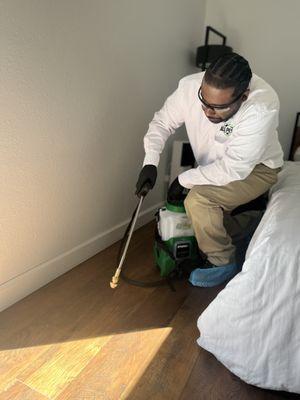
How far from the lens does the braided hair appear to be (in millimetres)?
1167

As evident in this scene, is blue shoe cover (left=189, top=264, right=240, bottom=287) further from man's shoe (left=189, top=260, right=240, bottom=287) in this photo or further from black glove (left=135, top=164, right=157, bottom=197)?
black glove (left=135, top=164, right=157, bottom=197)

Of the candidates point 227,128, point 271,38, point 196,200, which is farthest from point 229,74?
point 271,38

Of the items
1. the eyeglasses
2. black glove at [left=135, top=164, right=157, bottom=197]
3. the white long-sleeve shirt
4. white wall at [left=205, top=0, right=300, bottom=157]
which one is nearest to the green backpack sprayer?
black glove at [left=135, top=164, right=157, bottom=197]

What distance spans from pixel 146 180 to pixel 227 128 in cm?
41

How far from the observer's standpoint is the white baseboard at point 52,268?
125cm

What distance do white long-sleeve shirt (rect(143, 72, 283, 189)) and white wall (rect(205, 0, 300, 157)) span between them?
974 millimetres

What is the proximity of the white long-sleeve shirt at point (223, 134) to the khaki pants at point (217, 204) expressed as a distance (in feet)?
0.15

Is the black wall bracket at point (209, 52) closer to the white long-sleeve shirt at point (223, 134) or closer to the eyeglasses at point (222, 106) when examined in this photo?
the white long-sleeve shirt at point (223, 134)

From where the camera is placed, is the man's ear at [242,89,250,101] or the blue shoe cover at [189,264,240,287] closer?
the man's ear at [242,89,250,101]

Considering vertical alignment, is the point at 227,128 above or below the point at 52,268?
above

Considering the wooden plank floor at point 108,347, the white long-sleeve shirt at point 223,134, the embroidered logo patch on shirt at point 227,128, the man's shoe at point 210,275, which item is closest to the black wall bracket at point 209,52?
the white long-sleeve shirt at point 223,134

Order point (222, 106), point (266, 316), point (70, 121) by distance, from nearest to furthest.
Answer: point (266, 316)
point (222, 106)
point (70, 121)

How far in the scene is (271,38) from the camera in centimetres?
223

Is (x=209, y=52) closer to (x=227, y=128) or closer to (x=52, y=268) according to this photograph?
(x=227, y=128)
